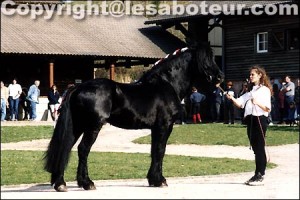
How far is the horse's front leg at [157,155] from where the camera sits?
34.3ft

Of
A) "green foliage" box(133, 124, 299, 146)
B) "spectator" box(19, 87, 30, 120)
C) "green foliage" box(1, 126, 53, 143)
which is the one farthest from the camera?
"spectator" box(19, 87, 30, 120)

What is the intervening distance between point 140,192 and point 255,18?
27422mm

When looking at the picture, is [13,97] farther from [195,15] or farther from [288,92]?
[288,92]

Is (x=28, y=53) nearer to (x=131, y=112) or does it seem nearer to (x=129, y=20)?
(x=129, y=20)

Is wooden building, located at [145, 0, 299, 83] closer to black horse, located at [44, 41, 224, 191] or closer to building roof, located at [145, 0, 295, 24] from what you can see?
building roof, located at [145, 0, 295, 24]

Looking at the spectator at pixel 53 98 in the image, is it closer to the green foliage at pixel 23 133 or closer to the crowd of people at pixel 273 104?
the green foliage at pixel 23 133

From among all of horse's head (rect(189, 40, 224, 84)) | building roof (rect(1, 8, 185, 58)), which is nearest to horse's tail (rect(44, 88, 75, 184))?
horse's head (rect(189, 40, 224, 84))

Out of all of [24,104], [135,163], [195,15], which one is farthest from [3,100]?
[135,163]

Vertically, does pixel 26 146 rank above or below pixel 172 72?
below

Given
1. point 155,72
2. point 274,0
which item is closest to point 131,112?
point 155,72

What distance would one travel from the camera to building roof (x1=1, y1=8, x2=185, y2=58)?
3456 centimetres

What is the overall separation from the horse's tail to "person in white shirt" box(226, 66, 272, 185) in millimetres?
2738

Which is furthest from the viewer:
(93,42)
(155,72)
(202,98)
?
(93,42)

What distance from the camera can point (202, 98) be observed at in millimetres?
31281
